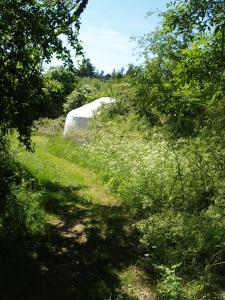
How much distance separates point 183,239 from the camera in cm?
714

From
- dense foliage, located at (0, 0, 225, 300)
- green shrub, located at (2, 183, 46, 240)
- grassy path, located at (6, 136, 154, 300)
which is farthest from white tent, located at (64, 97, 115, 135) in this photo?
green shrub, located at (2, 183, 46, 240)

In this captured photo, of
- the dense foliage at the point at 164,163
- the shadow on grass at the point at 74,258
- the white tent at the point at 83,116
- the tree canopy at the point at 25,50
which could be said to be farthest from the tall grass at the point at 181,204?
the white tent at the point at 83,116

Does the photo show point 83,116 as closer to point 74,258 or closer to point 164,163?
point 164,163

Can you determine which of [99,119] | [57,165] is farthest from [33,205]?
[99,119]

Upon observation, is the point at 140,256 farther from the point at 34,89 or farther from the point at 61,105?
the point at 61,105

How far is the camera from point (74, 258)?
25.0ft

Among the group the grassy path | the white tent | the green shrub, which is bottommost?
the grassy path

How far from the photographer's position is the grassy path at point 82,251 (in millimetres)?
6480

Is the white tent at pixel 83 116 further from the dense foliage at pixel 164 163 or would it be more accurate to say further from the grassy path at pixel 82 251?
the grassy path at pixel 82 251

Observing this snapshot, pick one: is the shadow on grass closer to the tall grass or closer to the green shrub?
the green shrub

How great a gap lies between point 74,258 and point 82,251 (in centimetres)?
35

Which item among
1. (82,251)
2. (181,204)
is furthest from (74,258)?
(181,204)

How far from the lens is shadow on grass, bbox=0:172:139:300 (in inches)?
251

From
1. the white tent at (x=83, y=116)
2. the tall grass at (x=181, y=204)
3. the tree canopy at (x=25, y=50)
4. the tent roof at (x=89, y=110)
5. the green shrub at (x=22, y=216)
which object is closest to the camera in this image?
the tree canopy at (x=25, y=50)
